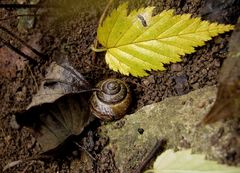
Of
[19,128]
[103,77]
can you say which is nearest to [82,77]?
[103,77]

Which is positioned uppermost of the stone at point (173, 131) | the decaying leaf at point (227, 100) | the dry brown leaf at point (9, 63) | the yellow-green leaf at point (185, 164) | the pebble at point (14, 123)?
the dry brown leaf at point (9, 63)

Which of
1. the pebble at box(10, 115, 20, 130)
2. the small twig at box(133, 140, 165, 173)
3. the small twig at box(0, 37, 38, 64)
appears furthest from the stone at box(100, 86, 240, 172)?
the small twig at box(0, 37, 38, 64)

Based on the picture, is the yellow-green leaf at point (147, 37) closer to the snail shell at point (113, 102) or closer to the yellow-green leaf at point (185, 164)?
the snail shell at point (113, 102)

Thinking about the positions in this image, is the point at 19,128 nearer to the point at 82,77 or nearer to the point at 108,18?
the point at 82,77

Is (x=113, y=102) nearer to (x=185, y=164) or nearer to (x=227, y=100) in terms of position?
(x=185, y=164)

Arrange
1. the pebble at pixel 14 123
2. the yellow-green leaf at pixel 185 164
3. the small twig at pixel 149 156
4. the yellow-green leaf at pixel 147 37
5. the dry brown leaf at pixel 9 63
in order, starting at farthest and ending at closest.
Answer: the dry brown leaf at pixel 9 63 → the pebble at pixel 14 123 → the yellow-green leaf at pixel 147 37 → the small twig at pixel 149 156 → the yellow-green leaf at pixel 185 164

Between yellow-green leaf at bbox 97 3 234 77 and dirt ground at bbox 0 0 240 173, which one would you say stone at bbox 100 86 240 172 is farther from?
yellow-green leaf at bbox 97 3 234 77

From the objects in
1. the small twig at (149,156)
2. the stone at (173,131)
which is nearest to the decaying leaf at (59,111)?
the stone at (173,131)
